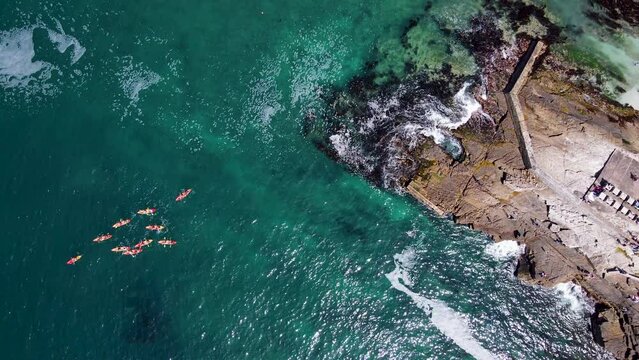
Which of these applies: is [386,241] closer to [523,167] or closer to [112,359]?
[523,167]

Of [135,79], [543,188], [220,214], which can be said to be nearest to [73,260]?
[220,214]

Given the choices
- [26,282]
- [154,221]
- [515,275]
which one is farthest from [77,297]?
[515,275]

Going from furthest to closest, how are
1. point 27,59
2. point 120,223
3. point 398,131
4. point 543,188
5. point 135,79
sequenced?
point 27,59 < point 135,79 < point 398,131 < point 120,223 < point 543,188

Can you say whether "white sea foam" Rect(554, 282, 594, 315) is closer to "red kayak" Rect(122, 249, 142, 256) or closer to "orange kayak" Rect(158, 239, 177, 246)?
"orange kayak" Rect(158, 239, 177, 246)

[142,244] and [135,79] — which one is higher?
[135,79]

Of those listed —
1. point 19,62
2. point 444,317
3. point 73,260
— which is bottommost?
point 73,260

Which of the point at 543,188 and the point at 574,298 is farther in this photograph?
the point at 574,298

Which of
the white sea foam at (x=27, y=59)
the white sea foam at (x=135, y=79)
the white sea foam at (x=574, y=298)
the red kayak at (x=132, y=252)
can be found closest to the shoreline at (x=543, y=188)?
the white sea foam at (x=574, y=298)

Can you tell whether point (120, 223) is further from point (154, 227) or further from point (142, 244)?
point (154, 227)

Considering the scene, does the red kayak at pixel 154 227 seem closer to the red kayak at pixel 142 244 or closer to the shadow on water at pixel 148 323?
the red kayak at pixel 142 244
